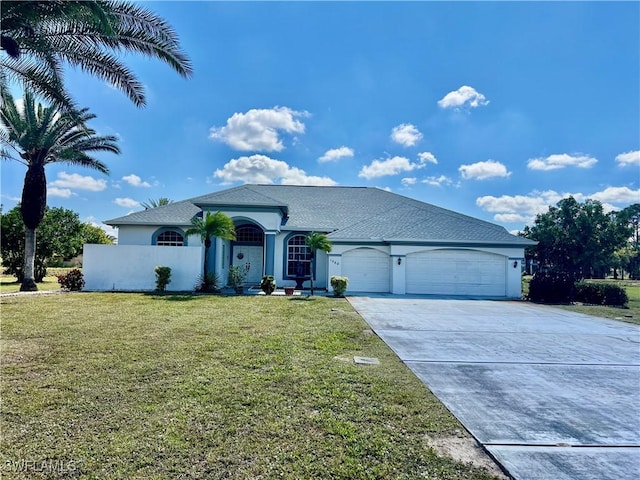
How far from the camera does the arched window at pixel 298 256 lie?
2117 centimetres

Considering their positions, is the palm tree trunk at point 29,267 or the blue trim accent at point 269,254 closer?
the palm tree trunk at point 29,267

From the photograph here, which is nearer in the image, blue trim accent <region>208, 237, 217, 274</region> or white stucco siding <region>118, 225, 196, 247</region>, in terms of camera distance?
blue trim accent <region>208, 237, 217, 274</region>

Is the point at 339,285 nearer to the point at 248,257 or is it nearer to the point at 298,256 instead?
the point at 298,256

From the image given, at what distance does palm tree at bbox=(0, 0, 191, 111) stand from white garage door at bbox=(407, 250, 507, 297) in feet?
48.6

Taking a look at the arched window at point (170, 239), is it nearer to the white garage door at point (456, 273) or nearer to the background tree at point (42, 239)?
the background tree at point (42, 239)

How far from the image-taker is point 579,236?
2988 centimetres

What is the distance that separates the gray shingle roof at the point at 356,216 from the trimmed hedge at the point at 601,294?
3.48 metres

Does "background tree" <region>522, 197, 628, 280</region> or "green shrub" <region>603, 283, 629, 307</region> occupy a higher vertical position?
"background tree" <region>522, 197, 628, 280</region>

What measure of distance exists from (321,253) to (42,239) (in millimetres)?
18684

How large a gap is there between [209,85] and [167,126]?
10.7ft

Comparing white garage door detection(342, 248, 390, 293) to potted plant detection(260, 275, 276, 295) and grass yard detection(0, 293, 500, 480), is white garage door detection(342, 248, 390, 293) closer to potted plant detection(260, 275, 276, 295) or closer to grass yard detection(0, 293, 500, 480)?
potted plant detection(260, 275, 276, 295)

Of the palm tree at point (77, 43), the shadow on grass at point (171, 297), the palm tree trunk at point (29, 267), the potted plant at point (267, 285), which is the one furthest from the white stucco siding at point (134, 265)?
the palm tree at point (77, 43)

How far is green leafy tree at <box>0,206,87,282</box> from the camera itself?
2256 cm

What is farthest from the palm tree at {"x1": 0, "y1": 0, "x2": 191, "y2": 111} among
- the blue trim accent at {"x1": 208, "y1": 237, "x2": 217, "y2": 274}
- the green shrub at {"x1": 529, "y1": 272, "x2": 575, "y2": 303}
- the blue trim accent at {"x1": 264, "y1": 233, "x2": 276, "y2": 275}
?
the green shrub at {"x1": 529, "y1": 272, "x2": 575, "y2": 303}
